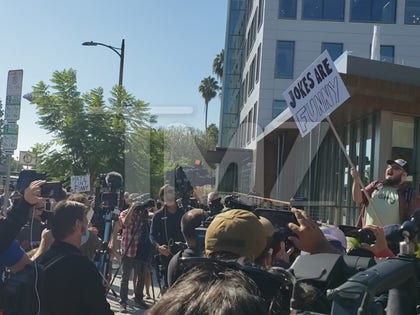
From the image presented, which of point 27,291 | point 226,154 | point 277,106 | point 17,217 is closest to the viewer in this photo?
point 27,291

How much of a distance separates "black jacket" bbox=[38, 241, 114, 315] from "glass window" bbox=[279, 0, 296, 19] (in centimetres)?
2803

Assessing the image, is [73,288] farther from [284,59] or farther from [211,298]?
[284,59]

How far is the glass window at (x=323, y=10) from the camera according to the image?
29.9 metres

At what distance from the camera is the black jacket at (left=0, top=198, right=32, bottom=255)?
3.93 meters

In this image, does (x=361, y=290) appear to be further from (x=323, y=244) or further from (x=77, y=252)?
(x=77, y=252)

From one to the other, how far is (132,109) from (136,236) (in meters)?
11.7

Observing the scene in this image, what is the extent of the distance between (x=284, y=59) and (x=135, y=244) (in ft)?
75.1

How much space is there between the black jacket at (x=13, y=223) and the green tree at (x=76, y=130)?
47.2 feet

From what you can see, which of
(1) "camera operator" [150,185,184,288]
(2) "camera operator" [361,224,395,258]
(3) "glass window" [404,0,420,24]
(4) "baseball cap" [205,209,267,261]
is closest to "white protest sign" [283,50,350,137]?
(1) "camera operator" [150,185,184,288]

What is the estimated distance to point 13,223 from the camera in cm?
404

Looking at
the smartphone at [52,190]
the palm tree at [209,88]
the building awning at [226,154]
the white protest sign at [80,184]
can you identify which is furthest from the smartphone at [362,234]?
the palm tree at [209,88]

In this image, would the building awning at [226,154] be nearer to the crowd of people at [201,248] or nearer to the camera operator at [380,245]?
Result: the crowd of people at [201,248]

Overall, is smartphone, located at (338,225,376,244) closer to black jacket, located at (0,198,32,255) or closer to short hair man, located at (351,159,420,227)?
short hair man, located at (351,159,420,227)

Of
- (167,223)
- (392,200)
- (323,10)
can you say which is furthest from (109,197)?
(323,10)
